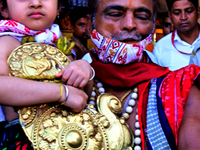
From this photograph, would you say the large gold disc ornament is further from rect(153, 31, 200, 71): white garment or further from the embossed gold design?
rect(153, 31, 200, 71): white garment

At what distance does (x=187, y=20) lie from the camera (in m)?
3.50

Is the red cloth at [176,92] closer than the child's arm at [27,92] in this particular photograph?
No

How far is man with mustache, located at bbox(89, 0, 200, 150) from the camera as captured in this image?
1427 millimetres

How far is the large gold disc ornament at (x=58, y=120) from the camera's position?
129 centimetres

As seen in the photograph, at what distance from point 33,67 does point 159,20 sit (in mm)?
5080

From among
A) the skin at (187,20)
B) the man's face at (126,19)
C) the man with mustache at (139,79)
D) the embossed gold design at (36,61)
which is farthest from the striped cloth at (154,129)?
the skin at (187,20)

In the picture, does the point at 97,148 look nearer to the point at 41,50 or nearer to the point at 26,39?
the point at 41,50

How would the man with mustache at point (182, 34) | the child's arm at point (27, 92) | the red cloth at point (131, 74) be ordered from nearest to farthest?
the child's arm at point (27, 92) → the red cloth at point (131, 74) → the man with mustache at point (182, 34)

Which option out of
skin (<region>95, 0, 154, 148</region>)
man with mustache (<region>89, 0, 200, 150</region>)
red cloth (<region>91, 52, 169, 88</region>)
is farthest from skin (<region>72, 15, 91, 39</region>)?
red cloth (<region>91, 52, 169, 88</region>)

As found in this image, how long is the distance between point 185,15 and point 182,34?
0.26 m

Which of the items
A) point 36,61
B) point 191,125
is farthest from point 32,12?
point 191,125

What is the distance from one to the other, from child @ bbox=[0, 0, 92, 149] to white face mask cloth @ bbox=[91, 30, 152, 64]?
30cm

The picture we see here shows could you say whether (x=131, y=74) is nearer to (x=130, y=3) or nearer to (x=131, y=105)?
(x=131, y=105)

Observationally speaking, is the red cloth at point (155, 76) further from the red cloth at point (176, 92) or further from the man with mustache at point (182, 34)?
the man with mustache at point (182, 34)
